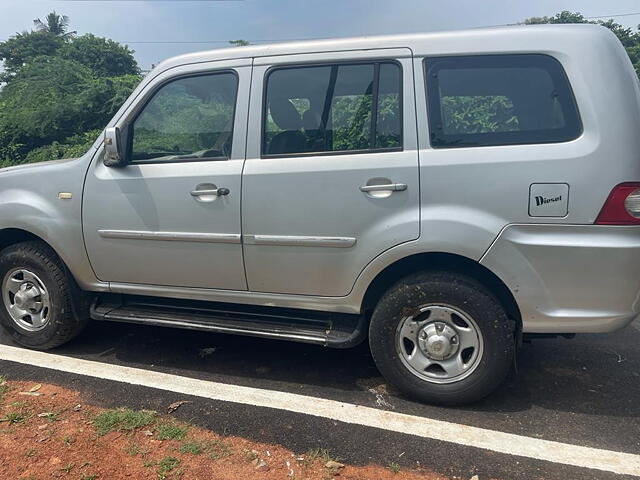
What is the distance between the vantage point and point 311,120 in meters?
3.14

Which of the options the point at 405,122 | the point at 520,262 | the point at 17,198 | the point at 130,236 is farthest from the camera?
the point at 17,198

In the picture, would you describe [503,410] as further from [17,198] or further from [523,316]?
[17,198]

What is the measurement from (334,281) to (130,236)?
1.44 metres

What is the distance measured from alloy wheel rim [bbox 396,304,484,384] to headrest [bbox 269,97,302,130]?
138 centimetres

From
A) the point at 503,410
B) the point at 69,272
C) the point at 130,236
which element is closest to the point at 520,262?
the point at 503,410

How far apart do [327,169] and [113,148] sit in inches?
56.9

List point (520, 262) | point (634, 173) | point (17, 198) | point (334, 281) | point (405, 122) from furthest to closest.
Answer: point (17, 198) → point (334, 281) → point (405, 122) → point (520, 262) → point (634, 173)

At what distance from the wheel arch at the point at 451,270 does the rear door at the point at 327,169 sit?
18cm

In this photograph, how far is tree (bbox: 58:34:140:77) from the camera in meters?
33.7

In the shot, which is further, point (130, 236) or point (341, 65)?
point (130, 236)

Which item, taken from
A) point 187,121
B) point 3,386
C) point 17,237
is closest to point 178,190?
point 187,121

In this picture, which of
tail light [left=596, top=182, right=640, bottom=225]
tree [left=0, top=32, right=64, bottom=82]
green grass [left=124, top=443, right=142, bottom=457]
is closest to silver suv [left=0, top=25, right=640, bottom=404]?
tail light [left=596, top=182, right=640, bottom=225]

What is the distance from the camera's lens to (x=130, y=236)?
3.42 m

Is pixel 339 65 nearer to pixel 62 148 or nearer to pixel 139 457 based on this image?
pixel 139 457
